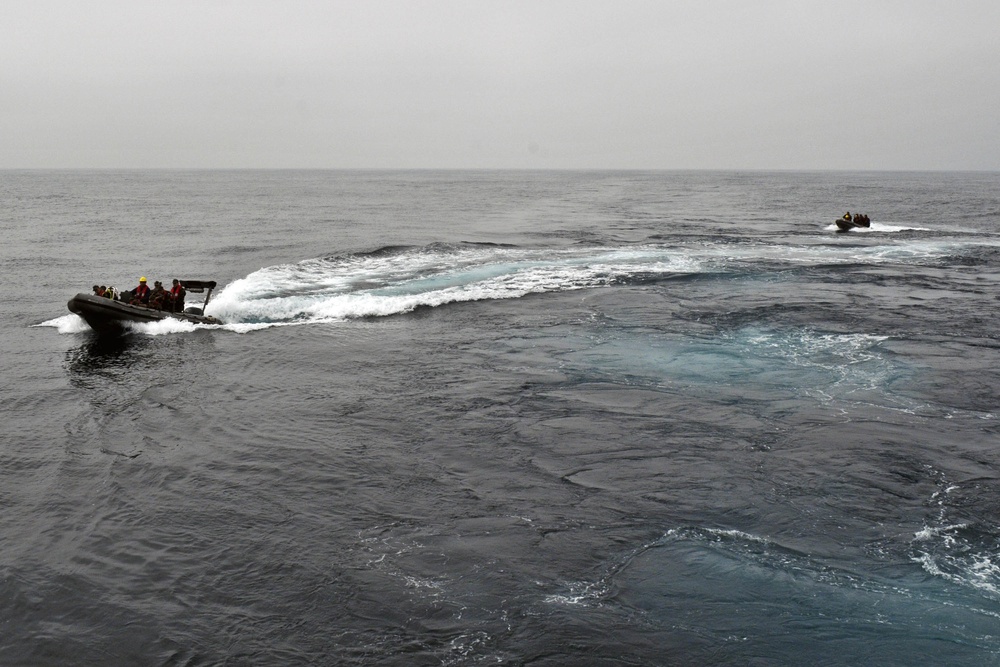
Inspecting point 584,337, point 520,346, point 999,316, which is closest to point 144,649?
point 520,346

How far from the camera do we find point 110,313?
91.5 feet

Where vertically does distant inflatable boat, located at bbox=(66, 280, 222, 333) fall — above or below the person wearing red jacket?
below

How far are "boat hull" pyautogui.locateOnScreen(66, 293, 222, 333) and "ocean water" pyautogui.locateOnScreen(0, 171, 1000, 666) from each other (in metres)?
0.47

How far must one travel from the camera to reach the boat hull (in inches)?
1080

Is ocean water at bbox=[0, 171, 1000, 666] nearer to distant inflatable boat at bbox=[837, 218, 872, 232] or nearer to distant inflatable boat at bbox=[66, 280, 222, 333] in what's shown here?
distant inflatable boat at bbox=[66, 280, 222, 333]

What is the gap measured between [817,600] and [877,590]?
3.55 feet

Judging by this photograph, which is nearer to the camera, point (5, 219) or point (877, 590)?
point (877, 590)

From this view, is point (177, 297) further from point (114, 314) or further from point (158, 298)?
point (114, 314)

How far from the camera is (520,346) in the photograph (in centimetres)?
2694

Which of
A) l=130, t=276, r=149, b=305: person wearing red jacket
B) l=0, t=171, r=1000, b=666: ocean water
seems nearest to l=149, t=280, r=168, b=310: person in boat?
l=130, t=276, r=149, b=305: person wearing red jacket

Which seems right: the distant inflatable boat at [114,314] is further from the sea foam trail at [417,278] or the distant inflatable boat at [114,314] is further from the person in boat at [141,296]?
the sea foam trail at [417,278]

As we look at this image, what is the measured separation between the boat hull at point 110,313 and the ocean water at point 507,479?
47 cm

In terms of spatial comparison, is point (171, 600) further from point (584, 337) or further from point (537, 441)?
point (584, 337)

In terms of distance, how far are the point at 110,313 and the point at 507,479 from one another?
18.7m
